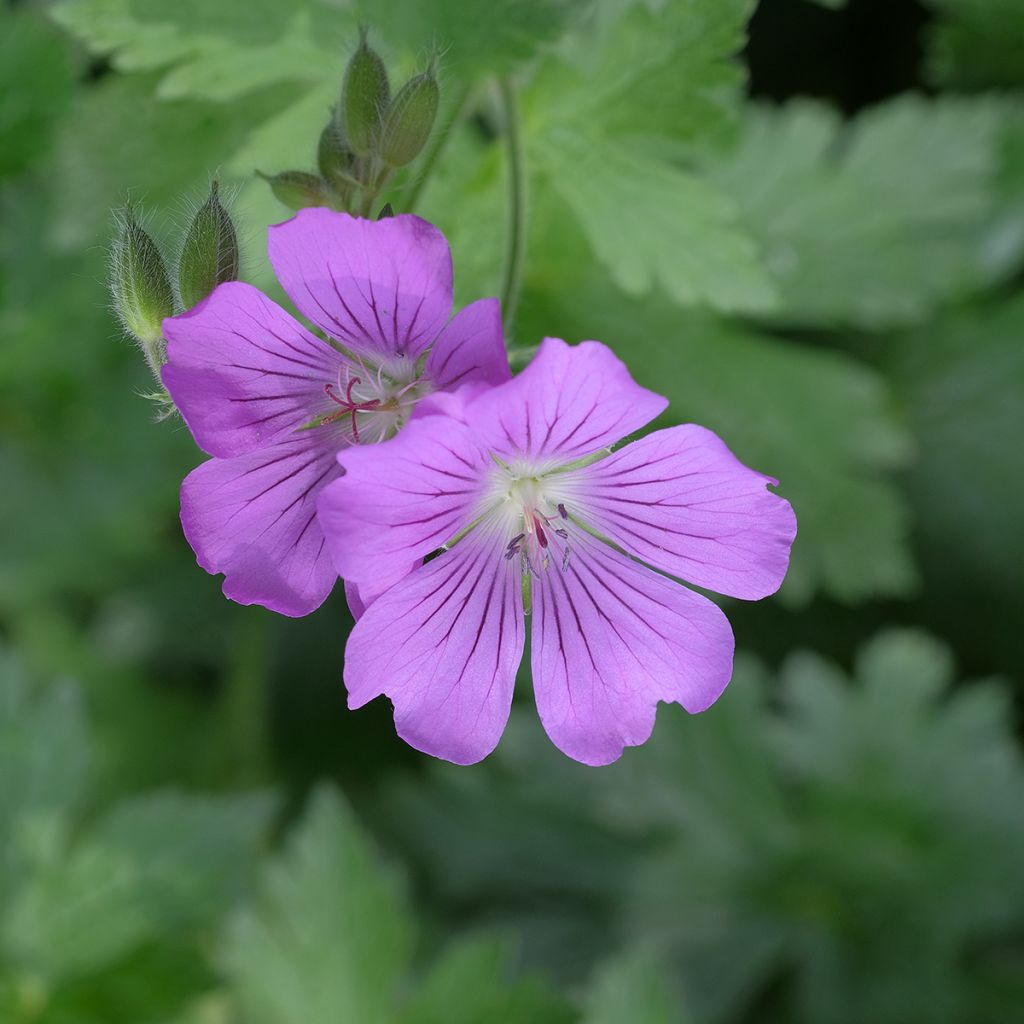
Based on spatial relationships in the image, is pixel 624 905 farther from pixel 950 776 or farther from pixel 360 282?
pixel 360 282

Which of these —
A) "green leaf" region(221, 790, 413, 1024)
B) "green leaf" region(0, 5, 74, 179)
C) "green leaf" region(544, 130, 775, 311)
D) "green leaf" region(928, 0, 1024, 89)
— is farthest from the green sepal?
"green leaf" region(928, 0, 1024, 89)


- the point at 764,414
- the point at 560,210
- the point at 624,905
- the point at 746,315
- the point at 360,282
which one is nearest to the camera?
the point at 360,282

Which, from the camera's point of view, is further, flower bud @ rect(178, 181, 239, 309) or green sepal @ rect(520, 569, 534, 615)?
green sepal @ rect(520, 569, 534, 615)

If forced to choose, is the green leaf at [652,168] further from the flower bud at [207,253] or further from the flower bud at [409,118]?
the flower bud at [207,253]

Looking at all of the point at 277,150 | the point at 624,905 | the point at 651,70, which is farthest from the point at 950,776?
the point at 277,150

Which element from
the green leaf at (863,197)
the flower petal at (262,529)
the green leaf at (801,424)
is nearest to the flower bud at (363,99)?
the flower petal at (262,529)

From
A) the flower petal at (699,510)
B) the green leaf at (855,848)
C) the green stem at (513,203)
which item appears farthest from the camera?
the green leaf at (855,848)

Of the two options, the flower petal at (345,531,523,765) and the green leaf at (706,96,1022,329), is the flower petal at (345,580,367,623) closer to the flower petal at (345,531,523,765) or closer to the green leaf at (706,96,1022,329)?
the flower petal at (345,531,523,765)
